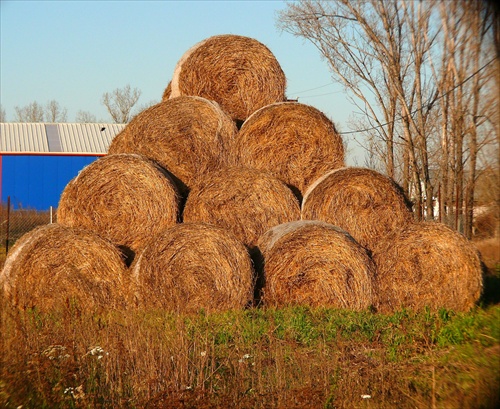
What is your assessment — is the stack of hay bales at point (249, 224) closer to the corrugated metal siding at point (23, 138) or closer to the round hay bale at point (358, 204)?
the round hay bale at point (358, 204)

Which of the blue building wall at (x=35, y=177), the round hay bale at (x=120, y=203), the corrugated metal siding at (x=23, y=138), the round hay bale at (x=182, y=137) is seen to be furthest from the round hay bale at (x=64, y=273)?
the corrugated metal siding at (x=23, y=138)

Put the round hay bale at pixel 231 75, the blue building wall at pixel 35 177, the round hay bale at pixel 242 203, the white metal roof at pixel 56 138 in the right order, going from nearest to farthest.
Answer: the round hay bale at pixel 242 203 → the round hay bale at pixel 231 75 → the blue building wall at pixel 35 177 → the white metal roof at pixel 56 138

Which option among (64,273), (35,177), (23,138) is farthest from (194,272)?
(23,138)

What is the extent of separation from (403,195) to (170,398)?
6484 millimetres

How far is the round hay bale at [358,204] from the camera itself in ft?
35.6

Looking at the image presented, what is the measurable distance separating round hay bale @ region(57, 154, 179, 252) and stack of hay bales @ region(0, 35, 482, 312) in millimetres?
14

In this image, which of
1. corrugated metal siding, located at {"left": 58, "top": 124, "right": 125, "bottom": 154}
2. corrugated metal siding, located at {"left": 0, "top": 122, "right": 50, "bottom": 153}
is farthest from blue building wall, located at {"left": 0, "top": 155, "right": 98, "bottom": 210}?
corrugated metal siding, located at {"left": 58, "top": 124, "right": 125, "bottom": 154}

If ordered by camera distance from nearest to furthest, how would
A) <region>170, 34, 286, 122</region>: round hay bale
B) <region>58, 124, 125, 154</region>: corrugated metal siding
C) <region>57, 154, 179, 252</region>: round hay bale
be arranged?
<region>57, 154, 179, 252</region>: round hay bale
<region>170, 34, 286, 122</region>: round hay bale
<region>58, 124, 125, 154</region>: corrugated metal siding

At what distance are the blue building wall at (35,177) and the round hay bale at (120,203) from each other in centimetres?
2501

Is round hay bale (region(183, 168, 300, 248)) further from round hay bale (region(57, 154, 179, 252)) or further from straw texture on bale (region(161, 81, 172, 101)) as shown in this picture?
straw texture on bale (region(161, 81, 172, 101))

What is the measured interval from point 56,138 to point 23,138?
157 cm

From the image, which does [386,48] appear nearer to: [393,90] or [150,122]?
[393,90]

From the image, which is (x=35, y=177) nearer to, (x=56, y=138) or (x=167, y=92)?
(x=56, y=138)

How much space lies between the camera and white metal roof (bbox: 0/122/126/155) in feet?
119
